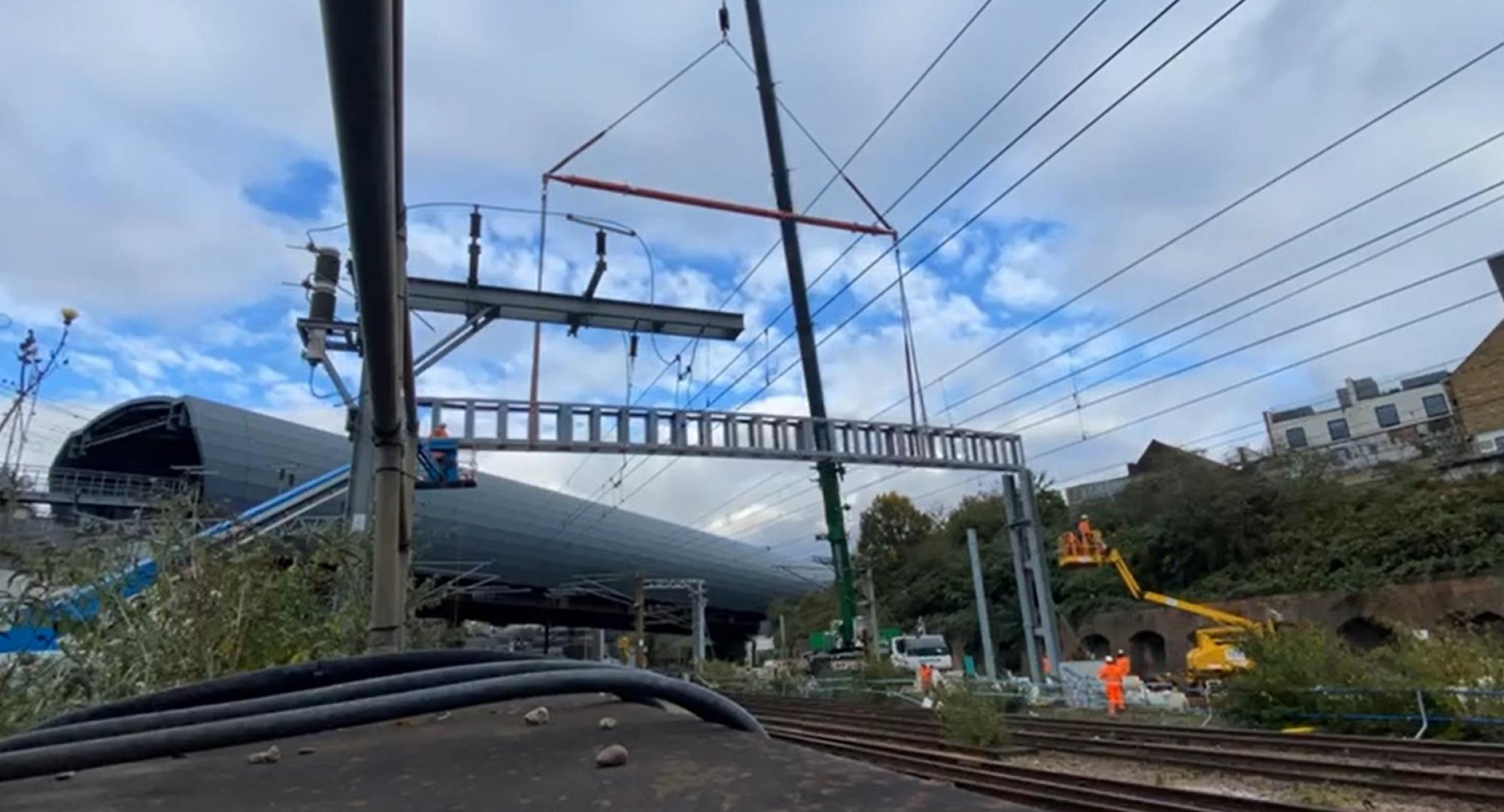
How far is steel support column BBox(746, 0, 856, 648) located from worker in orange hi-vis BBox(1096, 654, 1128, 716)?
1020cm

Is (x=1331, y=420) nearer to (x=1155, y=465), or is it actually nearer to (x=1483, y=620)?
(x=1155, y=465)

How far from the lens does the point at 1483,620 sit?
82.0ft

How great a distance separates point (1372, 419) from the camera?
6256 cm

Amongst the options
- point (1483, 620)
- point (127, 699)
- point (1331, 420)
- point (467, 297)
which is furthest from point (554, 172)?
point (1331, 420)

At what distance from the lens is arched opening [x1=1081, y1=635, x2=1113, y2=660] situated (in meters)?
36.4

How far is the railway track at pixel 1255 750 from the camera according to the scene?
797 centimetres

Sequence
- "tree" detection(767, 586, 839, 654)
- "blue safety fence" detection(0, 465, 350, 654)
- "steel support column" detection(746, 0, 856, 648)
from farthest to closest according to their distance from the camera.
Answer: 1. "tree" detection(767, 586, 839, 654)
2. "steel support column" detection(746, 0, 856, 648)
3. "blue safety fence" detection(0, 465, 350, 654)

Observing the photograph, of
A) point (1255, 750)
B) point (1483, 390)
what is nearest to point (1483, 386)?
point (1483, 390)

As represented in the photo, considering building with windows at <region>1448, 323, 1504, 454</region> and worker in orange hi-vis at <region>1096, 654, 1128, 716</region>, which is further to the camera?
building with windows at <region>1448, 323, 1504, 454</region>

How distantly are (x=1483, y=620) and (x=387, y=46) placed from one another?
33.9 metres

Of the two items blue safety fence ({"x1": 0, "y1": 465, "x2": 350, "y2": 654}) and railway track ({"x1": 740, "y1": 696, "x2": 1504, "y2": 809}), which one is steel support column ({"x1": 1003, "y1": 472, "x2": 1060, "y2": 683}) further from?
blue safety fence ({"x1": 0, "y1": 465, "x2": 350, "y2": 654})

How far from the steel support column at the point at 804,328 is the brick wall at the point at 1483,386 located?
3610 centimetres

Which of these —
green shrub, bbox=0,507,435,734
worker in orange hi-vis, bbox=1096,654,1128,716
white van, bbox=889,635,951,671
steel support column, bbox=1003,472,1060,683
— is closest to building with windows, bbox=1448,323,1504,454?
white van, bbox=889,635,951,671

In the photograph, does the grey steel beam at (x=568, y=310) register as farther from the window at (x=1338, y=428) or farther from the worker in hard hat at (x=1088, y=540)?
the window at (x=1338, y=428)
